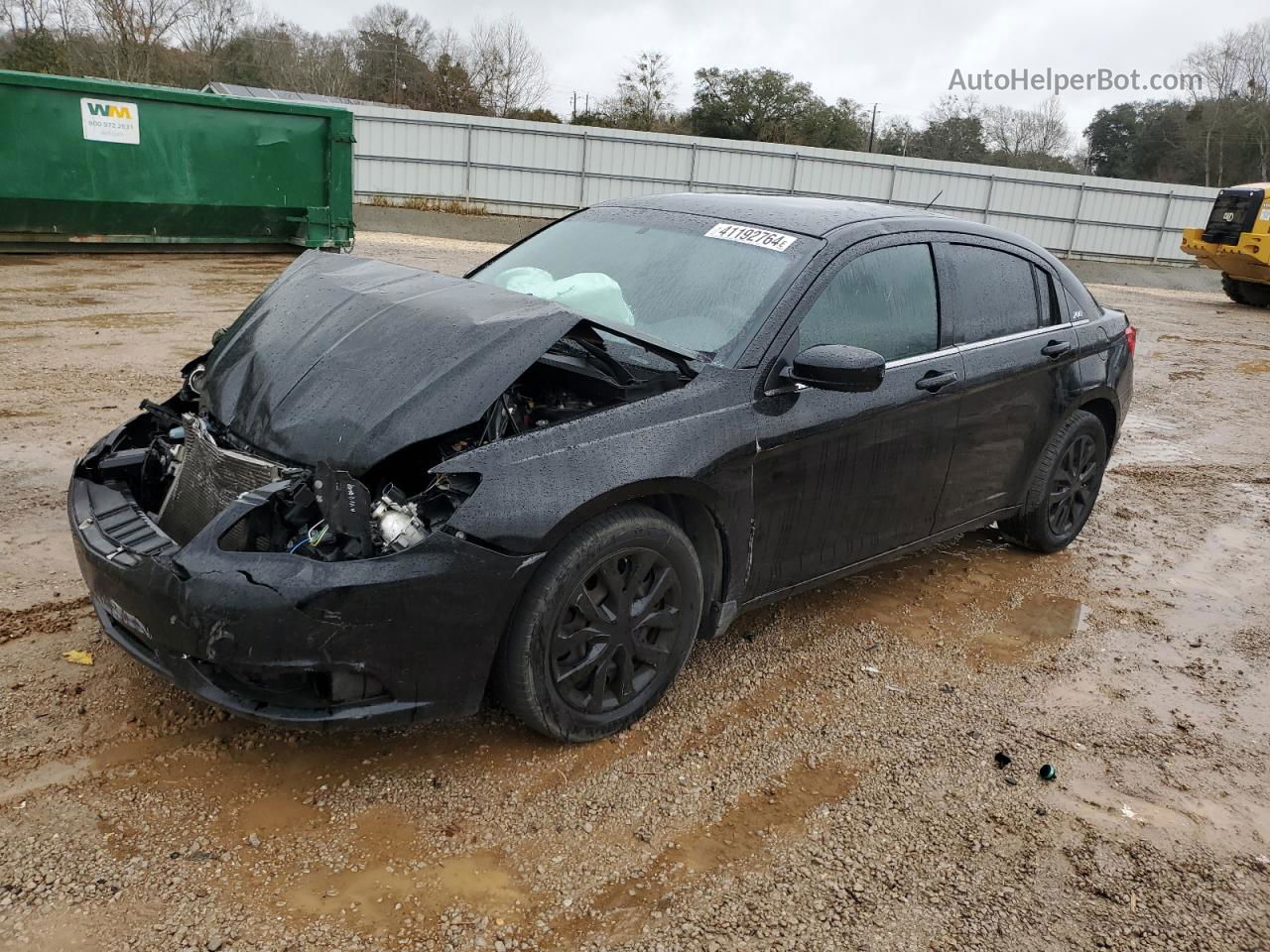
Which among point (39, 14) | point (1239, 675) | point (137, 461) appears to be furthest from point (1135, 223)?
point (39, 14)

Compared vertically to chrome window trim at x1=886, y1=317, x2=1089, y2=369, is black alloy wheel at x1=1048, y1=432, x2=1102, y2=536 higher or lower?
lower

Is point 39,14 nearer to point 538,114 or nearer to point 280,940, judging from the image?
point 538,114

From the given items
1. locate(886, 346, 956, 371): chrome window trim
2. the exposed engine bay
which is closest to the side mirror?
the exposed engine bay

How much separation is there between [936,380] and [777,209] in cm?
93

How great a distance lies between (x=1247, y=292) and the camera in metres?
20.3

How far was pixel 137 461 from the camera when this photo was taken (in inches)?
130

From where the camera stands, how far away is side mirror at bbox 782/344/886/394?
3.07 metres

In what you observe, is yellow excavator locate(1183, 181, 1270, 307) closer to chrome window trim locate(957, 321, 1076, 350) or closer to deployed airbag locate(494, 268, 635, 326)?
chrome window trim locate(957, 321, 1076, 350)

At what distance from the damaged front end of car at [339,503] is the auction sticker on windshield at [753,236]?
759 millimetres

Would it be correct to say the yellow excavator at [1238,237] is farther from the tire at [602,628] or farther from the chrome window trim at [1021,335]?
the tire at [602,628]

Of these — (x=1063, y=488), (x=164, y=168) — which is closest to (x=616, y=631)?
(x=1063, y=488)

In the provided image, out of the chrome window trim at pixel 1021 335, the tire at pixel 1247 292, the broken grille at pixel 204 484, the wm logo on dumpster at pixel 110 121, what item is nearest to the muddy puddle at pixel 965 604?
the chrome window trim at pixel 1021 335

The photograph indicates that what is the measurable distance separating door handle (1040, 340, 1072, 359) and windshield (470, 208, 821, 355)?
4.91 feet

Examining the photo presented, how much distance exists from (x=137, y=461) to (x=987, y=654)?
330 centimetres
